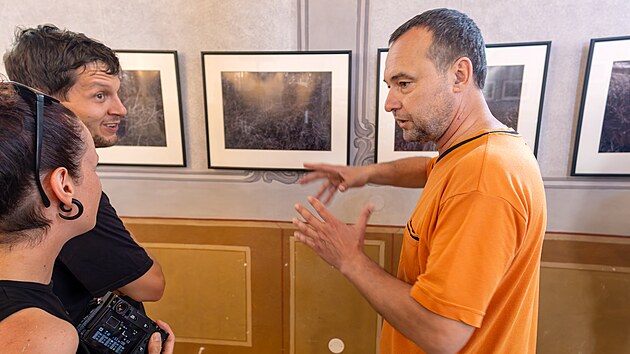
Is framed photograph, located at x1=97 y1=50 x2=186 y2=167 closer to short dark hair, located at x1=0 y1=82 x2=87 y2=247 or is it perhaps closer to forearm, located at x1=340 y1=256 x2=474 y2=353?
short dark hair, located at x1=0 y1=82 x2=87 y2=247

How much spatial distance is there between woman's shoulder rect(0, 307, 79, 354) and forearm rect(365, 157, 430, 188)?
106 cm

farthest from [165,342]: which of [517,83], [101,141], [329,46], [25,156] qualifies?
[517,83]

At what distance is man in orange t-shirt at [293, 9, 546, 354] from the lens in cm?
78

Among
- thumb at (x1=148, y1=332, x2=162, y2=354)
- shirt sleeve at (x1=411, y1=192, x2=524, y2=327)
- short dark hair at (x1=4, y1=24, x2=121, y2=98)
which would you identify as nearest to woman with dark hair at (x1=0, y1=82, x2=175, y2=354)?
thumb at (x1=148, y1=332, x2=162, y2=354)

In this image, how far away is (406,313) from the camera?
2.77 feet

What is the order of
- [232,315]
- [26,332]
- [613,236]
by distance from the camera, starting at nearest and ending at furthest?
[26,332]
[613,236]
[232,315]

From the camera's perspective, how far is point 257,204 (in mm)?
1761

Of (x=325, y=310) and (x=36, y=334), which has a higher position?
(x=36, y=334)

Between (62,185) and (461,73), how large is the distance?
96cm

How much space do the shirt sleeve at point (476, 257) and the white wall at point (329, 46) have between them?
883mm

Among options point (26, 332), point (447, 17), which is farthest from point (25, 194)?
point (447, 17)

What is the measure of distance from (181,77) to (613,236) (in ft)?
6.75

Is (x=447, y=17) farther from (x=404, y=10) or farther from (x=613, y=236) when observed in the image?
(x=613, y=236)

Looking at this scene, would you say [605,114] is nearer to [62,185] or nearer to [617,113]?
[617,113]
